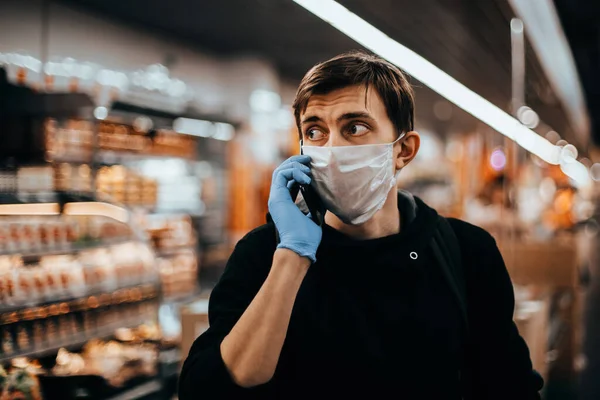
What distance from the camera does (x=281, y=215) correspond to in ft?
4.59

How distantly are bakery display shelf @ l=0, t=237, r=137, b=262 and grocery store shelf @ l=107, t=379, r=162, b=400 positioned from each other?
1.04m

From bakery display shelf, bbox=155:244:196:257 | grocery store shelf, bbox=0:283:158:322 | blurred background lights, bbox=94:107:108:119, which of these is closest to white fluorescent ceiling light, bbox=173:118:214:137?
blurred background lights, bbox=94:107:108:119

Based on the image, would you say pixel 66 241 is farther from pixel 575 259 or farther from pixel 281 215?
pixel 575 259

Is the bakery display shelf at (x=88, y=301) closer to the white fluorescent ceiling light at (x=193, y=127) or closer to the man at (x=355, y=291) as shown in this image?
the man at (x=355, y=291)

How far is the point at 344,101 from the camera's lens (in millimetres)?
1450

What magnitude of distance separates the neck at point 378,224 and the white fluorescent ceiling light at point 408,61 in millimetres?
1177

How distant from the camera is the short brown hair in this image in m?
1.46

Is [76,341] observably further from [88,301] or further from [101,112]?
[101,112]

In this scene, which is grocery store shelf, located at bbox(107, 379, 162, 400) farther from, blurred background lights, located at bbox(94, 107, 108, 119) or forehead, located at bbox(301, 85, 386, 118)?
blurred background lights, located at bbox(94, 107, 108, 119)

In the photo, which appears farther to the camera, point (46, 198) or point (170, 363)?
point (170, 363)

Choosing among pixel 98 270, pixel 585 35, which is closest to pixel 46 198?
pixel 98 270

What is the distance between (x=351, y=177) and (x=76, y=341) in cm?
273

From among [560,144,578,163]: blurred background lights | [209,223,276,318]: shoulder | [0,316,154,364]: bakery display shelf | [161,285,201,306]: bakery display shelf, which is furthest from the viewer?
[560,144,578,163]: blurred background lights

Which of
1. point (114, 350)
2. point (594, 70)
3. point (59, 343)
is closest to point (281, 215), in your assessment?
point (59, 343)
